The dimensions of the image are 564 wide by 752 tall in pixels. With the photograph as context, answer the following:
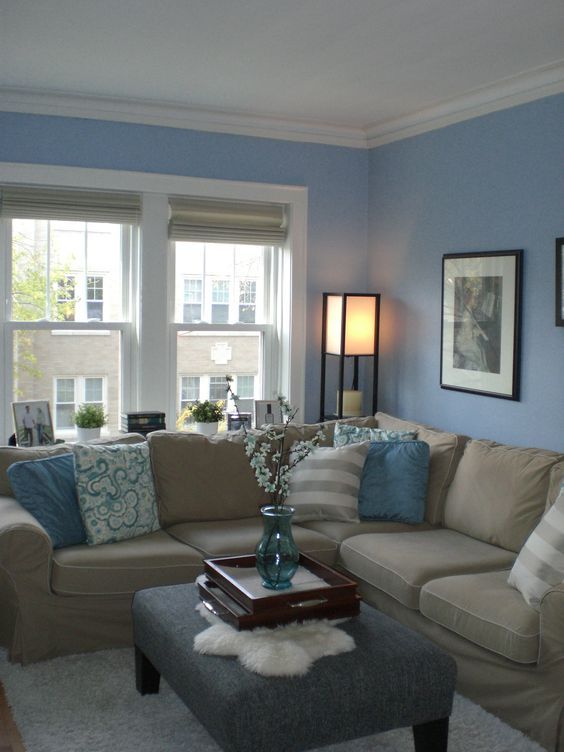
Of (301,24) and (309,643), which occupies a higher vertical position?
(301,24)

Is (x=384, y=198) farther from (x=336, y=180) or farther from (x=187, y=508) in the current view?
(x=187, y=508)

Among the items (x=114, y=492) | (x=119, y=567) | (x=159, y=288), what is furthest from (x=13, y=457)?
(x=159, y=288)

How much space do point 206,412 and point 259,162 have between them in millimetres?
1637

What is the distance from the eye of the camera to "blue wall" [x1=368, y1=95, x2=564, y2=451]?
14.3ft

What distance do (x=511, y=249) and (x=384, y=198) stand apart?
4.49ft

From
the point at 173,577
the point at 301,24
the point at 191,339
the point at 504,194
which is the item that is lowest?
the point at 173,577

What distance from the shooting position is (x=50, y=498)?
12.5ft

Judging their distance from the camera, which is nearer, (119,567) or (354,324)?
(119,567)

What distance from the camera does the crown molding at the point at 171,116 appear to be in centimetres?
493

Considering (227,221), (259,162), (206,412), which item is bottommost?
(206,412)

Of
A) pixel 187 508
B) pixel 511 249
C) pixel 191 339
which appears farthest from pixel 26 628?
pixel 511 249

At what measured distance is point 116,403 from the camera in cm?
546

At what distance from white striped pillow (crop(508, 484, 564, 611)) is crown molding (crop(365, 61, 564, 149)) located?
217cm

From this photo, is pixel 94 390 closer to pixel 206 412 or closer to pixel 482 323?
pixel 206 412
